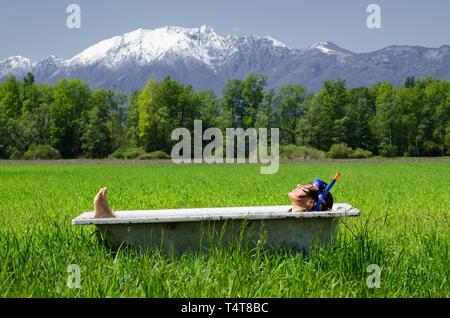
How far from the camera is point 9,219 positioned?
1013 centimetres

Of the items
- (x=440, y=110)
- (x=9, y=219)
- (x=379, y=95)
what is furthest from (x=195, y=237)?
(x=379, y=95)

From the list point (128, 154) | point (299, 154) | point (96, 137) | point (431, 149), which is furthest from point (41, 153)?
point (431, 149)

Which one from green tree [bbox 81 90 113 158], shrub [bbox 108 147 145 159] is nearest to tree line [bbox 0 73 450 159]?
green tree [bbox 81 90 113 158]

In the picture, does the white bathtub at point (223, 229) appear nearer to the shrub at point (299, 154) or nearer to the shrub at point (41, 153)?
the shrub at point (299, 154)

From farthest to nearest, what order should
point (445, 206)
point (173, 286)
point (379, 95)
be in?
point (379, 95) < point (445, 206) < point (173, 286)

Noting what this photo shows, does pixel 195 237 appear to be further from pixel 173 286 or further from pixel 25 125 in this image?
pixel 25 125

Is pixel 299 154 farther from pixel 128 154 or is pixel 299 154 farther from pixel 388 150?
pixel 388 150

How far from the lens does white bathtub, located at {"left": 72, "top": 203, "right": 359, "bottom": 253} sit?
18.9ft

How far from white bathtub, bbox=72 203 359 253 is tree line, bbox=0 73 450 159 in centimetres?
5816

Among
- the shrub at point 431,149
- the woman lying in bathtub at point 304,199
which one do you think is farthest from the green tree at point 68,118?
the woman lying in bathtub at point 304,199

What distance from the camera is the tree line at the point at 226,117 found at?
6606 cm

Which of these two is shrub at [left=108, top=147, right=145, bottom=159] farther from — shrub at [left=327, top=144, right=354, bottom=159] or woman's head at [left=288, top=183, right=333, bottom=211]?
woman's head at [left=288, top=183, right=333, bottom=211]

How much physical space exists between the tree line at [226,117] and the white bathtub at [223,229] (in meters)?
58.2
